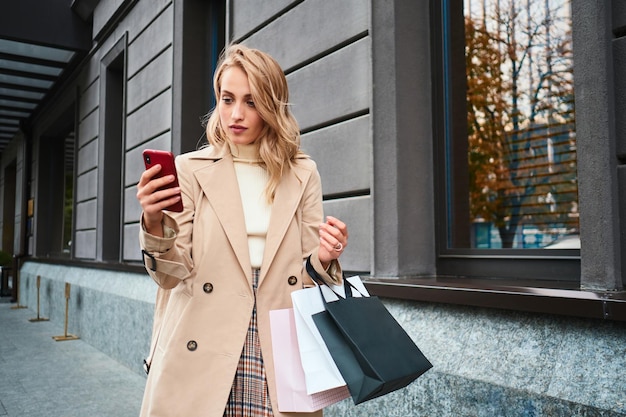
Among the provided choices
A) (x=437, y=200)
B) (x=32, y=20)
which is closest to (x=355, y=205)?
(x=437, y=200)

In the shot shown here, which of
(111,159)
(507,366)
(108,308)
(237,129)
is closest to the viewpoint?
(237,129)

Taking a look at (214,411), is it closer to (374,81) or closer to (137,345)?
(374,81)

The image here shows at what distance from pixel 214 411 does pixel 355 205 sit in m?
2.42

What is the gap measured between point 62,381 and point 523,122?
5848 millimetres

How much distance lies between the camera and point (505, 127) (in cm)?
598

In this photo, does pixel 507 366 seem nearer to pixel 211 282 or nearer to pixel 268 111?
pixel 211 282

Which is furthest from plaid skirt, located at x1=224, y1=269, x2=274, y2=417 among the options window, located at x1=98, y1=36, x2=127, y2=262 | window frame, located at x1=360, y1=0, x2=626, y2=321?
window, located at x1=98, y1=36, x2=127, y2=262

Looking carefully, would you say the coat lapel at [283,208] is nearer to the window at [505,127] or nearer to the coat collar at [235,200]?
the coat collar at [235,200]

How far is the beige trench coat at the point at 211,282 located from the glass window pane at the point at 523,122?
9.96 ft

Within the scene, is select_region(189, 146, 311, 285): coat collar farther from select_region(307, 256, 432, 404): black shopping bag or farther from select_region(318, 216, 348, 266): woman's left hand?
select_region(307, 256, 432, 404): black shopping bag

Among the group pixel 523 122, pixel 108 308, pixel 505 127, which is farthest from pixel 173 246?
pixel 108 308

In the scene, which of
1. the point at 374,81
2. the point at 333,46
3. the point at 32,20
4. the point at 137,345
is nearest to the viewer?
the point at 374,81

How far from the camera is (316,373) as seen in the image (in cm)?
173

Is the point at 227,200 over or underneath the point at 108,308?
over
